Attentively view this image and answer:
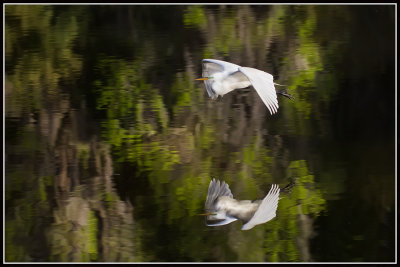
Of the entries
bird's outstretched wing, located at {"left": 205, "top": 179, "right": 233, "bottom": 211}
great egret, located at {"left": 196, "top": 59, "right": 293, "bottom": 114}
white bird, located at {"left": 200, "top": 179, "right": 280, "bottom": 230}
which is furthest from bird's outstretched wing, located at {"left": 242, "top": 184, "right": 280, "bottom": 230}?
Answer: great egret, located at {"left": 196, "top": 59, "right": 293, "bottom": 114}

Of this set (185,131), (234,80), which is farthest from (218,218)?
(234,80)

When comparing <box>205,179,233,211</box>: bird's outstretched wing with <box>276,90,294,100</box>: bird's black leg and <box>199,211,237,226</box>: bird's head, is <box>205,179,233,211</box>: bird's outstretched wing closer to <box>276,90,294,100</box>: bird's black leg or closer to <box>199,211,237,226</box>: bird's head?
<box>199,211,237,226</box>: bird's head

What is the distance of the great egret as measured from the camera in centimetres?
165

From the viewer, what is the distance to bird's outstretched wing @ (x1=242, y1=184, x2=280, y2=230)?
1.65 meters

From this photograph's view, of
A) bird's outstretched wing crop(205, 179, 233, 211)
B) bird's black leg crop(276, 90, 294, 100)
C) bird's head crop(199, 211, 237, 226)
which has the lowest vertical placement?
bird's head crop(199, 211, 237, 226)

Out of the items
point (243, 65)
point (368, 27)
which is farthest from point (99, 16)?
point (368, 27)

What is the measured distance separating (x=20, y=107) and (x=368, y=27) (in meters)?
1.23

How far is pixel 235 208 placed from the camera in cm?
166

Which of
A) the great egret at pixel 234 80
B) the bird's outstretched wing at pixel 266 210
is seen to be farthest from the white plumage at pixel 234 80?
the bird's outstretched wing at pixel 266 210

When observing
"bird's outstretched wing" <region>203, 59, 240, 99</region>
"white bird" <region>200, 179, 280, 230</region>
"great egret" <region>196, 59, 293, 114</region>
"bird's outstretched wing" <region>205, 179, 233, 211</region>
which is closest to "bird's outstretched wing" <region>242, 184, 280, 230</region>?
"white bird" <region>200, 179, 280, 230</region>

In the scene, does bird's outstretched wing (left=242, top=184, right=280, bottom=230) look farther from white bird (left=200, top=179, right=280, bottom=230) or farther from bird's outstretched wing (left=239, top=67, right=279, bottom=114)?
bird's outstretched wing (left=239, top=67, right=279, bottom=114)

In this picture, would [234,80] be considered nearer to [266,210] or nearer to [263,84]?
[263,84]

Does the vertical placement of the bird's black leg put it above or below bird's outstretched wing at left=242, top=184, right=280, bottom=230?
above

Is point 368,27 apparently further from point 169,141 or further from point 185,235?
point 185,235
